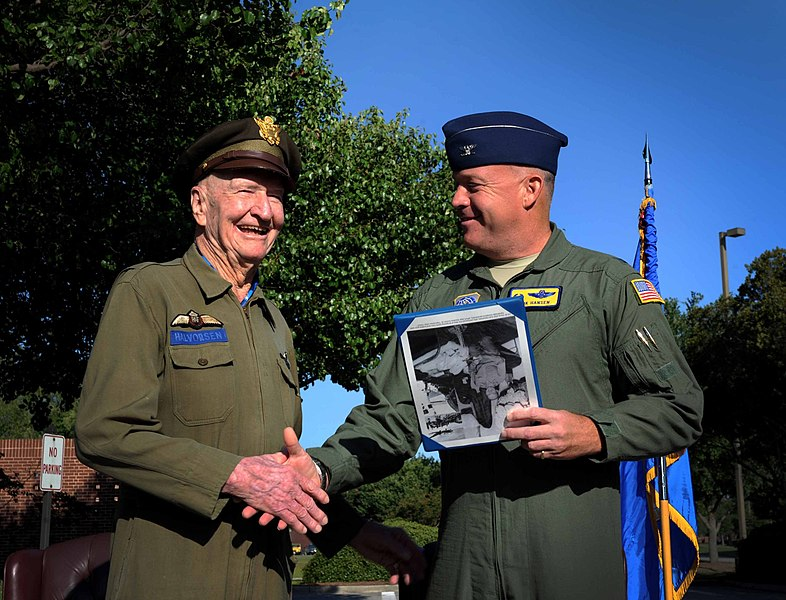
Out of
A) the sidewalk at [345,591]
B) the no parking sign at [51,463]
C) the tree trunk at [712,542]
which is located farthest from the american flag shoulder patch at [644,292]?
the tree trunk at [712,542]

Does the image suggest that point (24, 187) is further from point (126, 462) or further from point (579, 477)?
point (579, 477)

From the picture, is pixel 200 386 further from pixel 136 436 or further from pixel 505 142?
pixel 505 142

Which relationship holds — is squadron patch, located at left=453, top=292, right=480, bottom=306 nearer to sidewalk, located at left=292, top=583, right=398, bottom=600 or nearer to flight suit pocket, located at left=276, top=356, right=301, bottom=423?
flight suit pocket, located at left=276, top=356, right=301, bottom=423

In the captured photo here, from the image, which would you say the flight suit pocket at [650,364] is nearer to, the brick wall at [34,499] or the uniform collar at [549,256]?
the uniform collar at [549,256]

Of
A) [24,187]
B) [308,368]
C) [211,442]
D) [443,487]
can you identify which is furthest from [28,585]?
[308,368]

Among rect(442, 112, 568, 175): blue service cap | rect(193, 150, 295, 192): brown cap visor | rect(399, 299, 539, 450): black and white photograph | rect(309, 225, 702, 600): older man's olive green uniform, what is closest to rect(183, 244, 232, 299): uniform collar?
rect(193, 150, 295, 192): brown cap visor

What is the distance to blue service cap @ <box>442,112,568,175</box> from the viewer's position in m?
3.12

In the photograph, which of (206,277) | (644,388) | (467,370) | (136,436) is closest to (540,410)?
(467,370)

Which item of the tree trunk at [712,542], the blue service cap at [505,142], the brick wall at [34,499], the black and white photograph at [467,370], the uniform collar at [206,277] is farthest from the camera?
the tree trunk at [712,542]

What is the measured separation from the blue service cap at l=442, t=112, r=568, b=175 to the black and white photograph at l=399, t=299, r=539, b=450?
2.39 ft

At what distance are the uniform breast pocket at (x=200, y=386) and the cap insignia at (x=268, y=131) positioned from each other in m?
1.00

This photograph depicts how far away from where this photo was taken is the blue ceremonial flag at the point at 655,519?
6.31 meters

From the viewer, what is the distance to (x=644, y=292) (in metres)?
2.92

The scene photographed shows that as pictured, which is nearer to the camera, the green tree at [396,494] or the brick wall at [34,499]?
the brick wall at [34,499]
